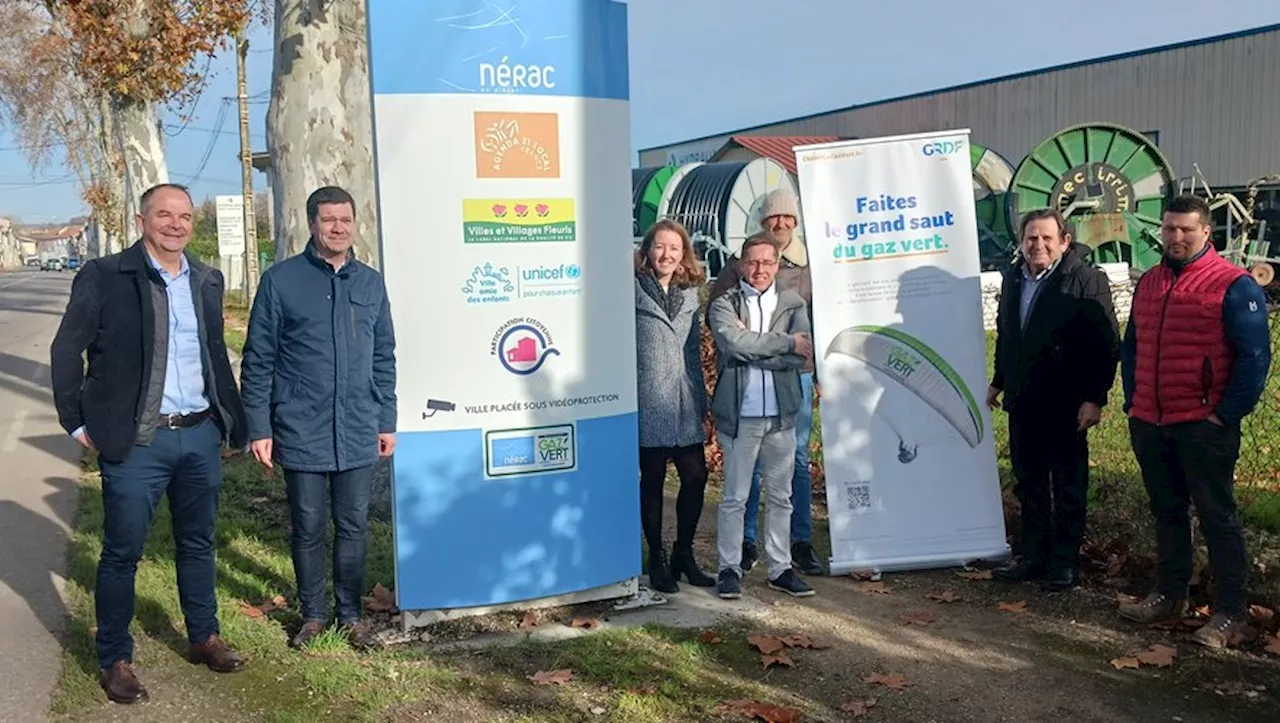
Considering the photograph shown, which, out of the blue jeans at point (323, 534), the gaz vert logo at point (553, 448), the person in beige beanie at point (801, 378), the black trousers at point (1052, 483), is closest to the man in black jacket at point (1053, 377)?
the black trousers at point (1052, 483)

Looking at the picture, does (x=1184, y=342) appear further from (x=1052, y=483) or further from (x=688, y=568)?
(x=688, y=568)

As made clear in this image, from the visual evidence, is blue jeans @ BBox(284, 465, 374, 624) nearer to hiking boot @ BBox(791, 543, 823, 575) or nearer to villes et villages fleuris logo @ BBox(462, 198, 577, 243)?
villes et villages fleuris logo @ BBox(462, 198, 577, 243)

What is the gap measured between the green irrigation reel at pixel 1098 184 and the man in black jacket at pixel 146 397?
1547 cm

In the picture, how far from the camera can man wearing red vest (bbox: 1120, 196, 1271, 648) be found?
15.2 ft

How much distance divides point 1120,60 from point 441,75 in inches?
1184

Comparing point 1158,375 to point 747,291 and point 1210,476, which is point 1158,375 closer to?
point 1210,476

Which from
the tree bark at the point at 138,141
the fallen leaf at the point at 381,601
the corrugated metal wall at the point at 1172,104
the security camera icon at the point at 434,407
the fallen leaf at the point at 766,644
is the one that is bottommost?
the fallen leaf at the point at 766,644

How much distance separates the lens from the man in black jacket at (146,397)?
4242 millimetres

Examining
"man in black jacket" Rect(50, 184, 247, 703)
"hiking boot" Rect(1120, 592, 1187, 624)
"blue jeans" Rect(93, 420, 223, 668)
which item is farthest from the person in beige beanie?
"blue jeans" Rect(93, 420, 223, 668)

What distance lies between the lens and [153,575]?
19.5 ft

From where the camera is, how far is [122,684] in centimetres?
438

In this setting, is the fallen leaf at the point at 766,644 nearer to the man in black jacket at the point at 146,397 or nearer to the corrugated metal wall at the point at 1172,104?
the man in black jacket at the point at 146,397

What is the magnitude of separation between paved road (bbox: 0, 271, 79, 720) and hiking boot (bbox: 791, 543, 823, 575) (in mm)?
3752

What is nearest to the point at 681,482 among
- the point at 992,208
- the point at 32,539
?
the point at 32,539
